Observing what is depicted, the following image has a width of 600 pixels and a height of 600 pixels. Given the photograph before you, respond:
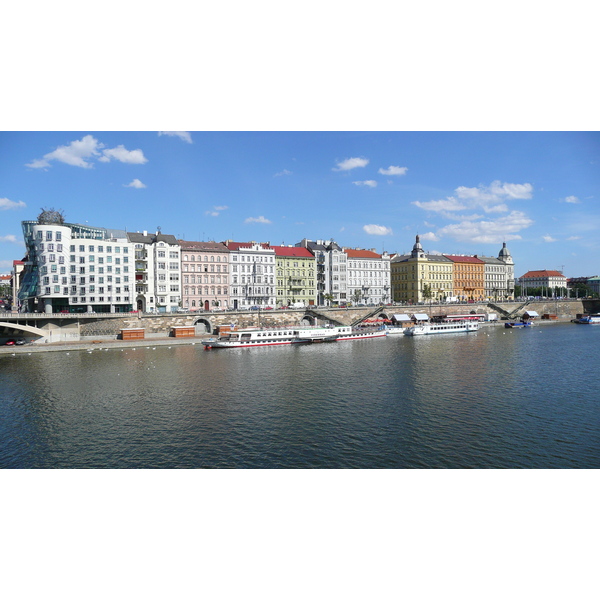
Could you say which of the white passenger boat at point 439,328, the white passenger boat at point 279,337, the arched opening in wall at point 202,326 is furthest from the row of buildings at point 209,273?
the white passenger boat at point 439,328

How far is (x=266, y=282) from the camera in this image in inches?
3226

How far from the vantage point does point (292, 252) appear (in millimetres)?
87375

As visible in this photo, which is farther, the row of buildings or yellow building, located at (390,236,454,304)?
yellow building, located at (390,236,454,304)

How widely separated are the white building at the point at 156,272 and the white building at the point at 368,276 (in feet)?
119

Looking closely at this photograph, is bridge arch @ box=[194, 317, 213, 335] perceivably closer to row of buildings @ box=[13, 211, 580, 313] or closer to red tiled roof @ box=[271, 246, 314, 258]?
row of buildings @ box=[13, 211, 580, 313]

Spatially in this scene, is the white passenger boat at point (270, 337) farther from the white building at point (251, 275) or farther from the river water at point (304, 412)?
the white building at point (251, 275)

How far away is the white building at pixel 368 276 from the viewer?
310 ft

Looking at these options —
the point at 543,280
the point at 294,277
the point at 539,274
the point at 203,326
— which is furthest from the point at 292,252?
the point at 539,274

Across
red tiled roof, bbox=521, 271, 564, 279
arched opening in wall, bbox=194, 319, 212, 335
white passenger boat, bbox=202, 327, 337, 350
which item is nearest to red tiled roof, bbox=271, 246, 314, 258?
arched opening in wall, bbox=194, 319, 212, 335

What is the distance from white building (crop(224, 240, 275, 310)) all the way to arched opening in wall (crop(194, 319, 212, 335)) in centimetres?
1280

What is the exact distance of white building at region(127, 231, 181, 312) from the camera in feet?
226

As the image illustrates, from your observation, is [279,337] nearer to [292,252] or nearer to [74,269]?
[74,269]

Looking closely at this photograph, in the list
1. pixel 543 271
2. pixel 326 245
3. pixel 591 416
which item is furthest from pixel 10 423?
pixel 543 271

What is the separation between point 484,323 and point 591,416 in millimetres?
64832
